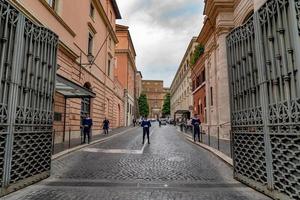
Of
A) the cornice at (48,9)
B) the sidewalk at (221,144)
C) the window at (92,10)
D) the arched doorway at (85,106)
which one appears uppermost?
the window at (92,10)

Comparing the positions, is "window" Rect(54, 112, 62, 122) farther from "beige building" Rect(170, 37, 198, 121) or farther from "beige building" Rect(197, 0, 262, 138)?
"beige building" Rect(170, 37, 198, 121)

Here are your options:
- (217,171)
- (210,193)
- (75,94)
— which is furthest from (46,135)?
(75,94)

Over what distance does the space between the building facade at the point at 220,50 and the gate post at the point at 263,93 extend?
12.3 m

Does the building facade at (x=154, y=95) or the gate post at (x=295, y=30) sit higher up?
the building facade at (x=154, y=95)

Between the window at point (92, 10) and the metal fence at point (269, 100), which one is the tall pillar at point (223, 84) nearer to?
the window at point (92, 10)

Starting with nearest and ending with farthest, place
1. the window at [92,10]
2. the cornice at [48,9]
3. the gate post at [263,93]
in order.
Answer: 1. the gate post at [263,93]
2. the cornice at [48,9]
3. the window at [92,10]

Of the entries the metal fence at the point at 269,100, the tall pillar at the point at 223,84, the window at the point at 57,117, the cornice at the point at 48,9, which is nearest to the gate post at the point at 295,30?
the metal fence at the point at 269,100

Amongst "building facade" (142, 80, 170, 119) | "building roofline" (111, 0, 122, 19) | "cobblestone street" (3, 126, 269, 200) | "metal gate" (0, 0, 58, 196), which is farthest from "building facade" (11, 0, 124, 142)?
"building facade" (142, 80, 170, 119)

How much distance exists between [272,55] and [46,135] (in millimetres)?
5966

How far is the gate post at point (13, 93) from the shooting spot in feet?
17.3

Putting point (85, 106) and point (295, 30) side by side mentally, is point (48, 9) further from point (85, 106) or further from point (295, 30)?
point (295, 30)

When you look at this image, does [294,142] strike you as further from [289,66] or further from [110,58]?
[110,58]

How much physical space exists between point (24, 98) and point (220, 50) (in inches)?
682

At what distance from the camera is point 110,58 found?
31.4 meters
